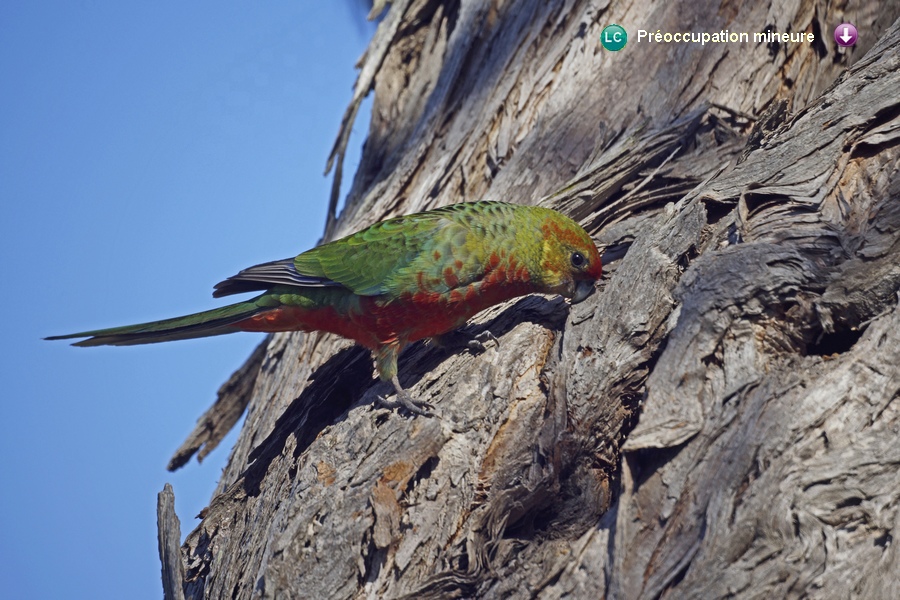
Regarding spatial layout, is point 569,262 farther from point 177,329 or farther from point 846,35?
point 846,35

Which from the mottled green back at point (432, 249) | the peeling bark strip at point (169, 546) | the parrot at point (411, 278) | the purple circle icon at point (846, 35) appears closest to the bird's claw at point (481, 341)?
the parrot at point (411, 278)

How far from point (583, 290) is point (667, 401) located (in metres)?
1.71

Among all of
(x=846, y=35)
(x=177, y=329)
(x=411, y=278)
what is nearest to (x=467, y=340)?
(x=411, y=278)

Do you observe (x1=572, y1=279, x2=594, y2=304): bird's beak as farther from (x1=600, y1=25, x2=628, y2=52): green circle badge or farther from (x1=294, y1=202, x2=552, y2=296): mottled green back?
(x1=600, y1=25, x2=628, y2=52): green circle badge

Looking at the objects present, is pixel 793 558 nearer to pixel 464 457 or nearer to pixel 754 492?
pixel 754 492

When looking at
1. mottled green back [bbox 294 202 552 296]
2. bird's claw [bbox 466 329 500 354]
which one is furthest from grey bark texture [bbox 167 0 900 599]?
mottled green back [bbox 294 202 552 296]

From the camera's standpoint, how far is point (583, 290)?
5.20 metres

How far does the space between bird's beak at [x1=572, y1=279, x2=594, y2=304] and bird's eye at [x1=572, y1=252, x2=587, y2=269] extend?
4.9 inches

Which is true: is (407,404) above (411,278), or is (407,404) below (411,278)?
below

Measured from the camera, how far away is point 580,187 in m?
5.74

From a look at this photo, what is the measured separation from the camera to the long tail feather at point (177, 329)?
16.8ft

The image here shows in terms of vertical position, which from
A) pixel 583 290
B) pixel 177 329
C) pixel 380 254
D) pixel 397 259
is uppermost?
pixel 177 329

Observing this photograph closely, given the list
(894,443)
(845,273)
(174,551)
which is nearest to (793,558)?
(894,443)

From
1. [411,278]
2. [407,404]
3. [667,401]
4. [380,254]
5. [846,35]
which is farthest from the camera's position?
[846,35]
